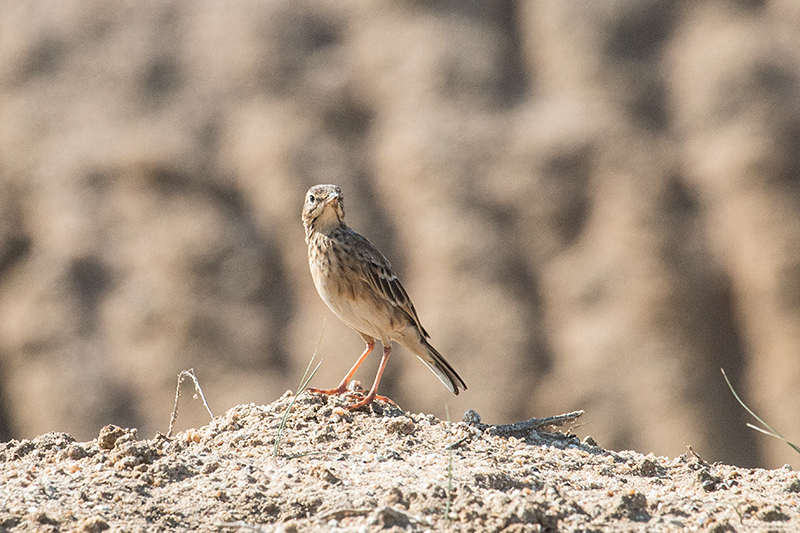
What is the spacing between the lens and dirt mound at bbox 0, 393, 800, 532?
3.44 meters

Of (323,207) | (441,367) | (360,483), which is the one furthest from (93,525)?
(323,207)

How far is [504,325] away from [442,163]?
18.8 feet

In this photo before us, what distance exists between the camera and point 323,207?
22.2 ft

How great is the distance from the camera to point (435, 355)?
21.9 ft

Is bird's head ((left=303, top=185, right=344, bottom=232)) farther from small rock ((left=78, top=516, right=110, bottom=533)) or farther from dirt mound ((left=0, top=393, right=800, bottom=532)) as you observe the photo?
small rock ((left=78, top=516, right=110, bottom=533))

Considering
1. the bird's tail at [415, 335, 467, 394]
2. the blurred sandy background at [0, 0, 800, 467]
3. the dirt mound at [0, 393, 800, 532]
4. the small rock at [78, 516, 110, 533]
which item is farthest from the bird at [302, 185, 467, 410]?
the blurred sandy background at [0, 0, 800, 467]

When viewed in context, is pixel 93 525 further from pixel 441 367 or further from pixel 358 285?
pixel 441 367

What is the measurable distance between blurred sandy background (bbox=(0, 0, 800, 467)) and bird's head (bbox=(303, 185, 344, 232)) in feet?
55.1

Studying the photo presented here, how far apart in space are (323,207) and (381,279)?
75 cm

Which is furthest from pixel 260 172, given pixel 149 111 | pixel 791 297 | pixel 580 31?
pixel 791 297

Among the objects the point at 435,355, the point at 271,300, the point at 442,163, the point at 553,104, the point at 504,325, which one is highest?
the point at 553,104

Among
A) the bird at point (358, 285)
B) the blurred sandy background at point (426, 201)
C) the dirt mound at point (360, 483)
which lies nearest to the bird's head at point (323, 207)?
the bird at point (358, 285)

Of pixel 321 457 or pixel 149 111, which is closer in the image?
pixel 321 457

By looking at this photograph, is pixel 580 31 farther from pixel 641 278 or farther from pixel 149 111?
pixel 149 111
